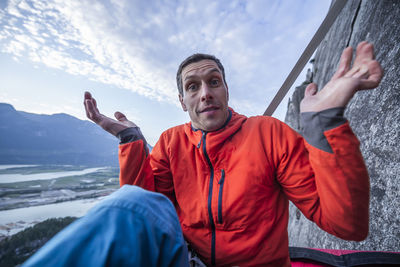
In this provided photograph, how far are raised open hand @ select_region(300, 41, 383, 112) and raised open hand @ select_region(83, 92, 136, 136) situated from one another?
1528 millimetres

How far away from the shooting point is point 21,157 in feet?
85.5

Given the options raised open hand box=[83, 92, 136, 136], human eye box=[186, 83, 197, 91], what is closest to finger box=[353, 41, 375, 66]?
human eye box=[186, 83, 197, 91]

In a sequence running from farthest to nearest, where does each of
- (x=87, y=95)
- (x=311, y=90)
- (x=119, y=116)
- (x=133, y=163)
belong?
(x=119, y=116)
(x=87, y=95)
(x=133, y=163)
(x=311, y=90)

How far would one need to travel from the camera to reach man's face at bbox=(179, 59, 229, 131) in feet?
5.24

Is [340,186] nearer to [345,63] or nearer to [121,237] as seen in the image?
[345,63]

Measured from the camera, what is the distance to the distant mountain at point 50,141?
2708 cm

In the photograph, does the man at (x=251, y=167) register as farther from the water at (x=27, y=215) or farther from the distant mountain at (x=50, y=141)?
the distant mountain at (x=50, y=141)

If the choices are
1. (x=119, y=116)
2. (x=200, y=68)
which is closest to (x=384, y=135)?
(x=200, y=68)

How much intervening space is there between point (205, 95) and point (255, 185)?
3.09 ft

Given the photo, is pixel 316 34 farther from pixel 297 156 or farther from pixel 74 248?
pixel 74 248

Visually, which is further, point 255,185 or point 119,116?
point 119,116

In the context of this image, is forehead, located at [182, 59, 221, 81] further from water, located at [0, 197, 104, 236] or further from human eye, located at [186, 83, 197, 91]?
water, located at [0, 197, 104, 236]

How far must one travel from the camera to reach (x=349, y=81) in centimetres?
85

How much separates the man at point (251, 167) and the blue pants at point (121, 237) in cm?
67
